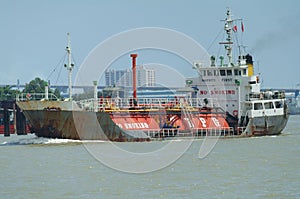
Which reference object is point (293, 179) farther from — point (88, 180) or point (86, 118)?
point (86, 118)

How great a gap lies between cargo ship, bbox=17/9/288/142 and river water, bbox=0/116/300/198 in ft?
14.9

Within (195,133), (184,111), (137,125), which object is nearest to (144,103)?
(184,111)

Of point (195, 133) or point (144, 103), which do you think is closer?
point (195, 133)

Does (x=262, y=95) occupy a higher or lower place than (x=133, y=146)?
higher

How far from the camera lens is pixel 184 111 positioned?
60.5 meters

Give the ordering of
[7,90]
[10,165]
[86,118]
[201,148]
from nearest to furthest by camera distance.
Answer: [10,165], [201,148], [86,118], [7,90]

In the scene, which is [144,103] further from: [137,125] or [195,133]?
[195,133]

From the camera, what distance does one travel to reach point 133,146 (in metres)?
52.6

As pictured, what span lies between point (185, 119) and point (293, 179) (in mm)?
25748

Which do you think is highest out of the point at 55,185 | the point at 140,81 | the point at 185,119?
the point at 140,81

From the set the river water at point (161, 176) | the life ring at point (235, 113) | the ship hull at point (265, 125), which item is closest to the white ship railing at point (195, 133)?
the ship hull at point (265, 125)

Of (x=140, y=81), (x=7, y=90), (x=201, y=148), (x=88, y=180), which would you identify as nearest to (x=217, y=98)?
(x=201, y=148)

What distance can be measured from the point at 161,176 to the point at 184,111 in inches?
945

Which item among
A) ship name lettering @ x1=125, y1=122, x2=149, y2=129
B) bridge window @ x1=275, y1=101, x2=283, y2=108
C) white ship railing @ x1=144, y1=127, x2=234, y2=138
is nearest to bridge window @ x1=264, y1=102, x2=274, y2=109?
bridge window @ x1=275, y1=101, x2=283, y2=108
